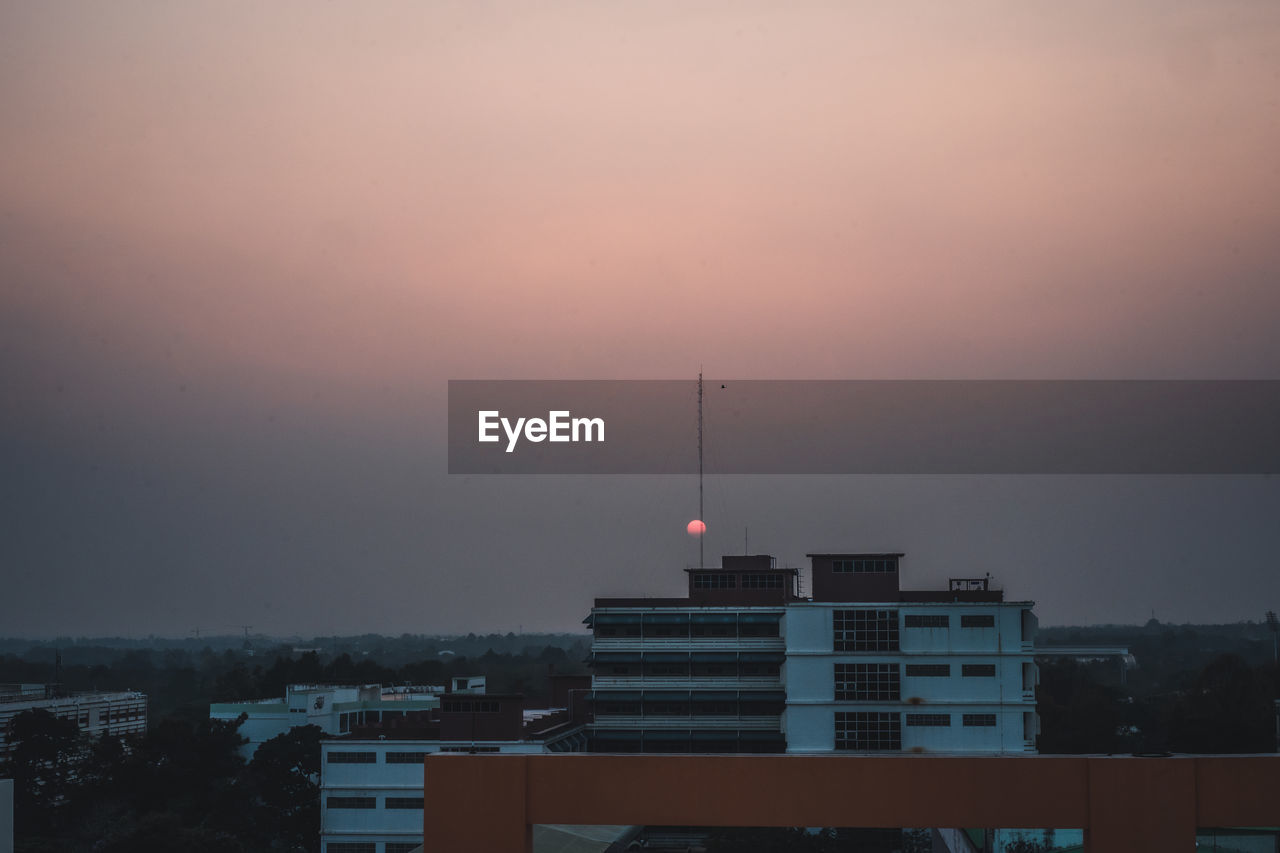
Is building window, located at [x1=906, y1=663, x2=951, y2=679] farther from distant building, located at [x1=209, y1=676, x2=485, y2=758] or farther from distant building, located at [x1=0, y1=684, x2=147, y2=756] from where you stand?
distant building, located at [x1=0, y1=684, x2=147, y2=756]

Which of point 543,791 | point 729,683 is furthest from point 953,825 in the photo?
point 729,683

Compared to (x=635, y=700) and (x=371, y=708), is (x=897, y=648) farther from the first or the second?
(x=371, y=708)

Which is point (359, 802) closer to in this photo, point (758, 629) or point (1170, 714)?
point (758, 629)

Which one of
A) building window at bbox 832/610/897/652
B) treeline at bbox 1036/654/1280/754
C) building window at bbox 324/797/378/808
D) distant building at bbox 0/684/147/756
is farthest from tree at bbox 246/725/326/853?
treeline at bbox 1036/654/1280/754

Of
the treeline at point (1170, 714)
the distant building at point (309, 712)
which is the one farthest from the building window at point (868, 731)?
the distant building at point (309, 712)

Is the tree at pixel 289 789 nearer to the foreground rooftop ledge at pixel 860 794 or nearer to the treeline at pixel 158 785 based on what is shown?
the treeline at pixel 158 785

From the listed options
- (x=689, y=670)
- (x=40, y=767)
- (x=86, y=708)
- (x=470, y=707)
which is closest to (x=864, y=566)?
(x=689, y=670)

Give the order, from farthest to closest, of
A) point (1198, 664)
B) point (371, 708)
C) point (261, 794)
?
point (1198, 664)
point (371, 708)
point (261, 794)
